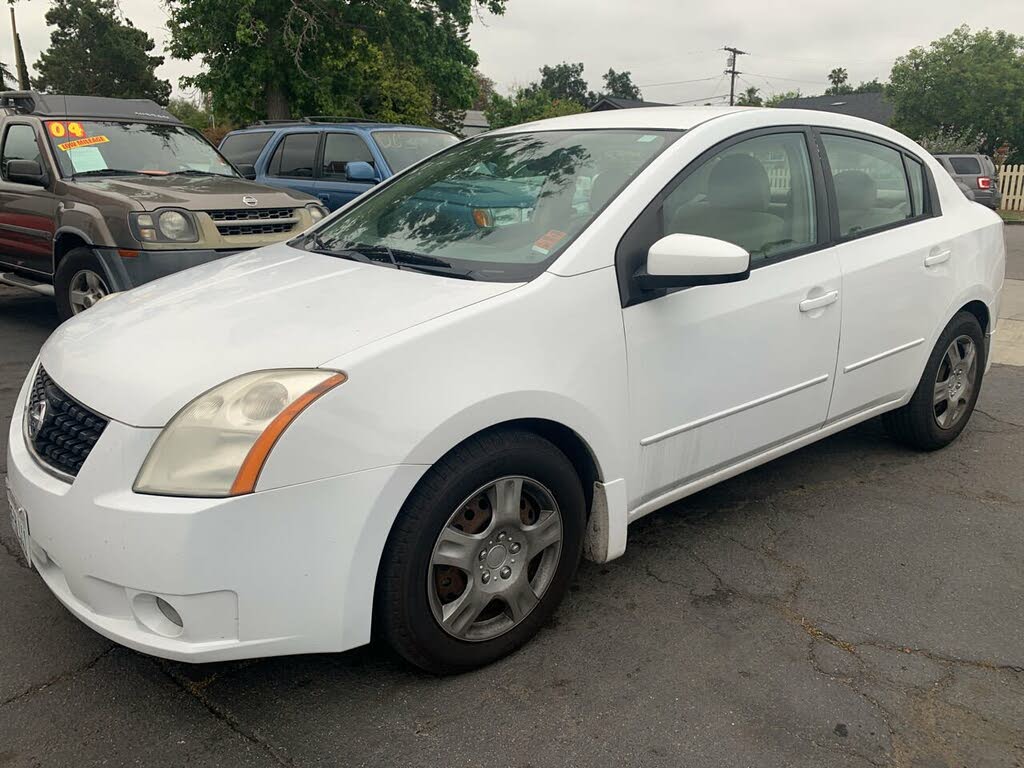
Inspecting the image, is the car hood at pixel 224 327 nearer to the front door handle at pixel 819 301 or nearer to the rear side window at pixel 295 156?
the front door handle at pixel 819 301

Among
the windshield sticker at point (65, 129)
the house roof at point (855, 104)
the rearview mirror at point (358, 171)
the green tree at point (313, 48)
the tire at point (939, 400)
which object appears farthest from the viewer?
the house roof at point (855, 104)

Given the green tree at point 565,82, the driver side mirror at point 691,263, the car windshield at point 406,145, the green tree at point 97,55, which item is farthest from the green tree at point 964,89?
the green tree at point 565,82

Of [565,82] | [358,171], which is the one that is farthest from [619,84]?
[358,171]

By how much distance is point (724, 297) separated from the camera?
2988mm

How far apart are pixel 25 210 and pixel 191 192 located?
5.35ft

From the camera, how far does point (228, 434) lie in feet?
6.81

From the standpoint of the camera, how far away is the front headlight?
204 cm

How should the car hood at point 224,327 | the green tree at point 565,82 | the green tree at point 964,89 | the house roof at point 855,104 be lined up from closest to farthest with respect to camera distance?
the car hood at point 224,327, the green tree at point 964,89, the house roof at point 855,104, the green tree at point 565,82

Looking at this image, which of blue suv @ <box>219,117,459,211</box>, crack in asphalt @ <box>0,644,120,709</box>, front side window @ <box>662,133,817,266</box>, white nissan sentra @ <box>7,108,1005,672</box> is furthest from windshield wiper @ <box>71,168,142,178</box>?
front side window @ <box>662,133,817,266</box>

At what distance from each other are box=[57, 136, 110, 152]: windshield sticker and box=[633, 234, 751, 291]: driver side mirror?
5901 millimetres

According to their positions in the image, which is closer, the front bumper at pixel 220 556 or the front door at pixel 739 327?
the front bumper at pixel 220 556

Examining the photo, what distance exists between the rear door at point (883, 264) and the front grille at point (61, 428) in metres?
2.75

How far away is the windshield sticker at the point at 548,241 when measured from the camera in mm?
2717

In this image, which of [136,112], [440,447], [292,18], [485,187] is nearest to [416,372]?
[440,447]
